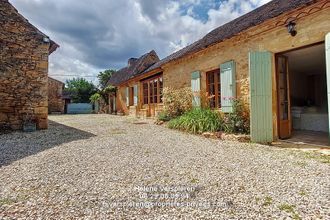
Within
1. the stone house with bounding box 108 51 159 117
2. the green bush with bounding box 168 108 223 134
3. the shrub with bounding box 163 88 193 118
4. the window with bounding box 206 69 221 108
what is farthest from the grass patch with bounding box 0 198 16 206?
the stone house with bounding box 108 51 159 117

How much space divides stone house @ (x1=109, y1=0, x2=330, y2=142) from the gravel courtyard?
5.11 ft

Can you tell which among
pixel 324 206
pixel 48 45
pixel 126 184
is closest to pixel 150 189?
pixel 126 184

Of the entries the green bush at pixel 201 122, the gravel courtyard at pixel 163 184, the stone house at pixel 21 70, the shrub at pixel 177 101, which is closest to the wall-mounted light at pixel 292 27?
the gravel courtyard at pixel 163 184

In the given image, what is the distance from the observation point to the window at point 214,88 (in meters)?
7.71

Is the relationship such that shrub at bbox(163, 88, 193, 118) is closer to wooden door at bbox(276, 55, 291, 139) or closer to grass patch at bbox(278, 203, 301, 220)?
wooden door at bbox(276, 55, 291, 139)

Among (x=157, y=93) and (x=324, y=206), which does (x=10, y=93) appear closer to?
(x=157, y=93)

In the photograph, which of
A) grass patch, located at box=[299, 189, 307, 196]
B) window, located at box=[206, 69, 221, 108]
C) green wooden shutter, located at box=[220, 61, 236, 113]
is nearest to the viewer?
grass patch, located at box=[299, 189, 307, 196]

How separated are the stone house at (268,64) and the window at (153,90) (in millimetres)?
2089

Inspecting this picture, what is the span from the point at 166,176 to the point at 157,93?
946 cm

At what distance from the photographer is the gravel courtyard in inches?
77.9

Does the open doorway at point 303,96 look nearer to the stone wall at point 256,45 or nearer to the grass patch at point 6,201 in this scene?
the stone wall at point 256,45

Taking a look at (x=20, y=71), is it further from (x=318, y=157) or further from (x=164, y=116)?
(x=318, y=157)

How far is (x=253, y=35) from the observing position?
596 cm

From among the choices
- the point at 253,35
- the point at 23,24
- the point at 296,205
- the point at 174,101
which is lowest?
the point at 296,205
